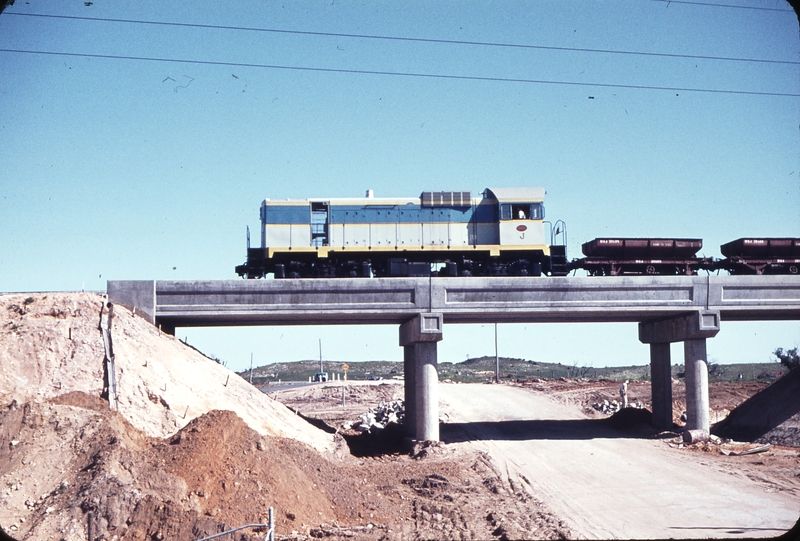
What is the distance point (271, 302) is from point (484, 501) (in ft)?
38.0

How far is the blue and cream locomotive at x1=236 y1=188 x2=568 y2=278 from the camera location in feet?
112

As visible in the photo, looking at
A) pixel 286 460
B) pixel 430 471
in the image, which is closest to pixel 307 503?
pixel 286 460

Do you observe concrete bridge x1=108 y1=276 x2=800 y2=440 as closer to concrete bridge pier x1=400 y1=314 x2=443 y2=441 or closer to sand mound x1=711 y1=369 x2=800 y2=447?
concrete bridge pier x1=400 y1=314 x2=443 y2=441

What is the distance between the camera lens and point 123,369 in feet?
72.0

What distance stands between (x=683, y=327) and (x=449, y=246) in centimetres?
1091

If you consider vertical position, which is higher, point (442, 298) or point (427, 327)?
point (442, 298)

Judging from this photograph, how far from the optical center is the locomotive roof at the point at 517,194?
3497cm

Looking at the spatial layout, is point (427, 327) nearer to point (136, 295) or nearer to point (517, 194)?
point (517, 194)

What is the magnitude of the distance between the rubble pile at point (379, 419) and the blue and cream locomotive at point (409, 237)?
284 inches

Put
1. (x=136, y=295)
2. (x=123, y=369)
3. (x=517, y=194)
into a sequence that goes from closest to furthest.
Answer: (x=123, y=369) → (x=136, y=295) → (x=517, y=194)

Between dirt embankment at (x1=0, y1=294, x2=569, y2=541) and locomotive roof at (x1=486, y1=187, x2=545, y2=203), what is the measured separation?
13.8 m

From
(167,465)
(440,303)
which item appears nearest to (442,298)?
(440,303)

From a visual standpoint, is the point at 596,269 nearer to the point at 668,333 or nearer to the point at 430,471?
the point at 668,333

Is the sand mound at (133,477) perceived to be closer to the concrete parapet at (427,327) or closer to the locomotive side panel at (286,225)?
the concrete parapet at (427,327)
